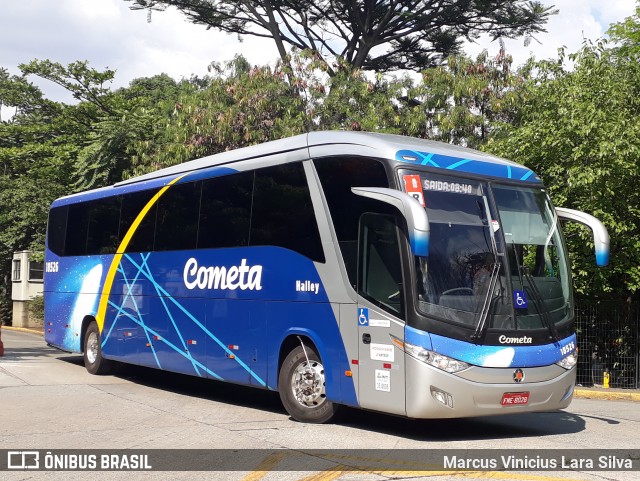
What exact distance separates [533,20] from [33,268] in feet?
84.6

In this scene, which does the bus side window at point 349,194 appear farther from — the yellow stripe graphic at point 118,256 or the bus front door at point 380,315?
the yellow stripe graphic at point 118,256

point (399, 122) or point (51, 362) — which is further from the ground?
point (399, 122)

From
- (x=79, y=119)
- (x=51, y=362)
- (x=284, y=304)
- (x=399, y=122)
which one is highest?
(x=79, y=119)

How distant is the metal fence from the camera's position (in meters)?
17.7

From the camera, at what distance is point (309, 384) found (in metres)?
11.0

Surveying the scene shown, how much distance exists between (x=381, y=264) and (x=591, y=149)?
761 centimetres

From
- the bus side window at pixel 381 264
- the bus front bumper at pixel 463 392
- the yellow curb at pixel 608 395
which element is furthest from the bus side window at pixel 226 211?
the yellow curb at pixel 608 395

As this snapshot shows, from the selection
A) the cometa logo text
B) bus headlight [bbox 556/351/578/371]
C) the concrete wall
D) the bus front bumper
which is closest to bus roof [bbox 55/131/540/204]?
the cometa logo text

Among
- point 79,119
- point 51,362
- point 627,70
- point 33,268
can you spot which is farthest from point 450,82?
point 33,268

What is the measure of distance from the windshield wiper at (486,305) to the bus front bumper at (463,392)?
380mm

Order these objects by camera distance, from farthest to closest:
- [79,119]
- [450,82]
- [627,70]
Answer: [79,119] → [450,82] → [627,70]

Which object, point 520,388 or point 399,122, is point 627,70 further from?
point 520,388

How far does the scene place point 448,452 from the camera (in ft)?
29.6

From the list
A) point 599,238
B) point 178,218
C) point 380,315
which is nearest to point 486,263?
point 380,315
